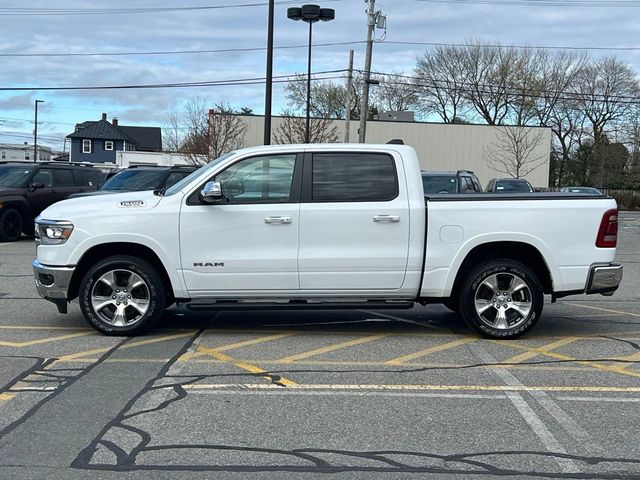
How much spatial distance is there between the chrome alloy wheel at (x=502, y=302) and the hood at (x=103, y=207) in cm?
338

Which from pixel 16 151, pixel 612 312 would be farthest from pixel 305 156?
pixel 16 151

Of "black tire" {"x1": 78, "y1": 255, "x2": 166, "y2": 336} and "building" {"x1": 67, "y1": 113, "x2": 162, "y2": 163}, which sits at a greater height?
"building" {"x1": 67, "y1": 113, "x2": 162, "y2": 163}

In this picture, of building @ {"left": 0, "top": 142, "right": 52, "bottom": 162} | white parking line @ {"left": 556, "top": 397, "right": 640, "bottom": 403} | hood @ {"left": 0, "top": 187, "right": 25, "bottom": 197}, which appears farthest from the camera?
building @ {"left": 0, "top": 142, "right": 52, "bottom": 162}

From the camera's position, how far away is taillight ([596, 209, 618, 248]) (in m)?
6.86

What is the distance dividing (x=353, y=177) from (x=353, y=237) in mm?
616

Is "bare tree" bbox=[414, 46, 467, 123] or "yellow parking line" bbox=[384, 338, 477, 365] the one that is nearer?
"yellow parking line" bbox=[384, 338, 477, 365]

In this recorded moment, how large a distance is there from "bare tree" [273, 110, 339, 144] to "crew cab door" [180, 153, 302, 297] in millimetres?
32123

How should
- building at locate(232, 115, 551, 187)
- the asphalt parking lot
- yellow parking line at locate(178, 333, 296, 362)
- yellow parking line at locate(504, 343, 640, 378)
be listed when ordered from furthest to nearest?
building at locate(232, 115, 551, 187), yellow parking line at locate(178, 333, 296, 362), yellow parking line at locate(504, 343, 640, 378), the asphalt parking lot

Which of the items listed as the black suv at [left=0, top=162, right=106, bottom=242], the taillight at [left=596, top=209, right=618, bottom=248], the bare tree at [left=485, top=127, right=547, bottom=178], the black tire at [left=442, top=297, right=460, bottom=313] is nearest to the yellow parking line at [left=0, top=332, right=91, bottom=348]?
the black tire at [left=442, top=297, right=460, bottom=313]

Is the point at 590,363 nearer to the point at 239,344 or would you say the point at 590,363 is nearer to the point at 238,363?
the point at 238,363

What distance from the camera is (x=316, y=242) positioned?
22.3 ft

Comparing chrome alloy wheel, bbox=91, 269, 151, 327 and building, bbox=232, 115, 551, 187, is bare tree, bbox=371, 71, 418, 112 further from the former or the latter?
chrome alloy wheel, bbox=91, 269, 151, 327

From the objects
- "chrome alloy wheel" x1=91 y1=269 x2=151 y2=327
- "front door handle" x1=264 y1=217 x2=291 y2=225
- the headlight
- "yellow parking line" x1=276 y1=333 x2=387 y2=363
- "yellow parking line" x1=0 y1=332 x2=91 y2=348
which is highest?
"front door handle" x1=264 y1=217 x2=291 y2=225

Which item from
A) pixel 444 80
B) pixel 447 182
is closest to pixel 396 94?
pixel 444 80
